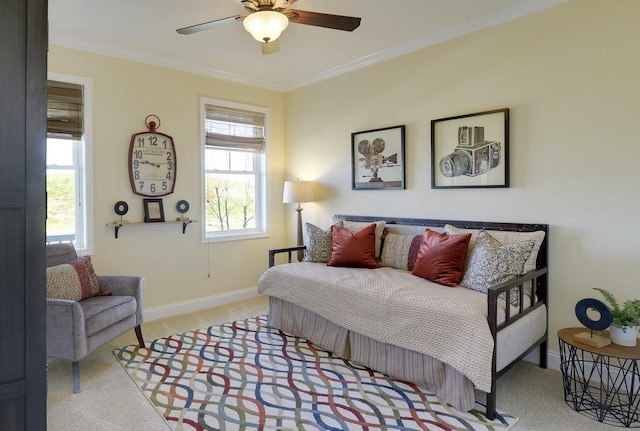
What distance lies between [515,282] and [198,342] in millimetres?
2496

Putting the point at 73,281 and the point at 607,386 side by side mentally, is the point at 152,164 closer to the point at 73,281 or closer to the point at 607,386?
the point at 73,281

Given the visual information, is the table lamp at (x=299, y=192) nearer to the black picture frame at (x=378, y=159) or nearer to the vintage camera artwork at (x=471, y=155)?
the black picture frame at (x=378, y=159)

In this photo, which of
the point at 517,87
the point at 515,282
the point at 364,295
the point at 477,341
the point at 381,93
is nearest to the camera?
the point at 477,341

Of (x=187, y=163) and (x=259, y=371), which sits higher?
(x=187, y=163)

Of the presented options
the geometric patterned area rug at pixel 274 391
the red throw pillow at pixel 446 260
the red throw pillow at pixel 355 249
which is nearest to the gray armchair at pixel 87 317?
the geometric patterned area rug at pixel 274 391

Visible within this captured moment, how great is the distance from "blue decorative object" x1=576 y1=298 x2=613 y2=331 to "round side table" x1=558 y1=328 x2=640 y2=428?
12 cm

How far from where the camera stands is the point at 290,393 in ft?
7.96

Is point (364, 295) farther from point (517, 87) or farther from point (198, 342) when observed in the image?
point (517, 87)

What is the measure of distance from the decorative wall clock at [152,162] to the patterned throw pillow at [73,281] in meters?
1.03

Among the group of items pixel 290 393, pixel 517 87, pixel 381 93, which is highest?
pixel 381 93

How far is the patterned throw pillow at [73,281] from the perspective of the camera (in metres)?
2.66

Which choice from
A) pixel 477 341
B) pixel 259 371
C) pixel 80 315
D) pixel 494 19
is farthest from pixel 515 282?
pixel 80 315

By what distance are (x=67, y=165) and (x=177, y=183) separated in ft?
3.24

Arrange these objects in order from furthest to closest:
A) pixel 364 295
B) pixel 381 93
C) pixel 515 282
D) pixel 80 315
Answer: pixel 381 93
pixel 364 295
pixel 80 315
pixel 515 282
